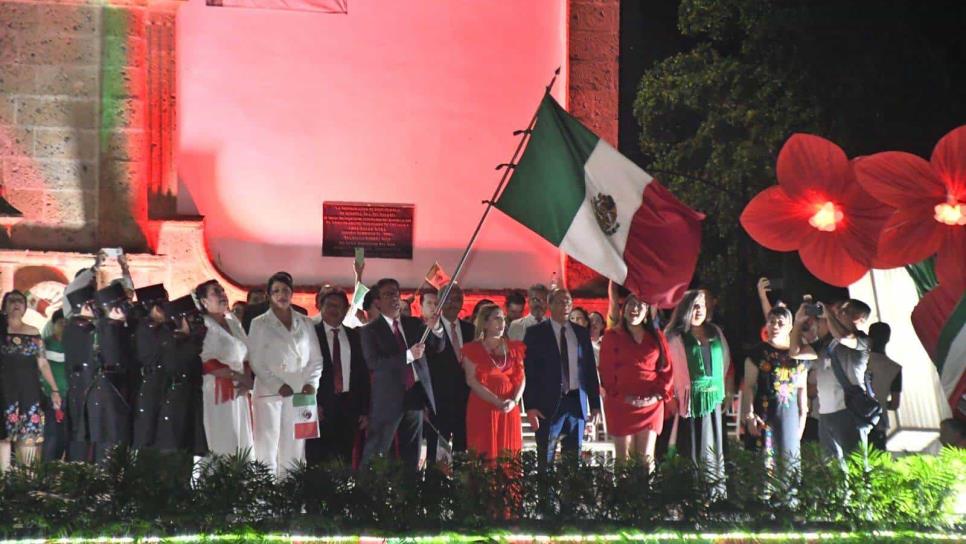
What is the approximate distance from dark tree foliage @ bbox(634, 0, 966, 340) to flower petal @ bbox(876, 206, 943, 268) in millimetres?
10786

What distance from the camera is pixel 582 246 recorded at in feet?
33.8

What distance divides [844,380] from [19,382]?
6.21 m

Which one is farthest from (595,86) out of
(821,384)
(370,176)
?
(821,384)

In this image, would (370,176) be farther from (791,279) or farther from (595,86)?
(791,279)

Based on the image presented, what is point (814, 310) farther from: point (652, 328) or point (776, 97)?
point (776, 97)

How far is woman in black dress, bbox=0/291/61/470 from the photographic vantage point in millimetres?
11203

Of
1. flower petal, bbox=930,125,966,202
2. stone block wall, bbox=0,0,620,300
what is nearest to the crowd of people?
flower petal, bbox=930,125,966,202

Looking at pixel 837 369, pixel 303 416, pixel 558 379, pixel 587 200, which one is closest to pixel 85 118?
pixel 303 416

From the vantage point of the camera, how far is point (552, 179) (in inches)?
404

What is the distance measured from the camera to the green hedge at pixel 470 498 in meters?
7.07

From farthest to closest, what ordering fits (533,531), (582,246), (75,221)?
(75,221) → (582,246) → (533,531)

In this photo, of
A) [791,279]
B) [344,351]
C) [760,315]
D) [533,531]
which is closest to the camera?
[533,531]

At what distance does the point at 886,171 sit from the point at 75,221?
356 inches

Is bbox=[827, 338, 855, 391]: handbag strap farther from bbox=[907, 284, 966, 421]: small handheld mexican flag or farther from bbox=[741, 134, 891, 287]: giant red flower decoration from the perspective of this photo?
bbox=[907, 284, 966, 421]: small handheld mexican flag
